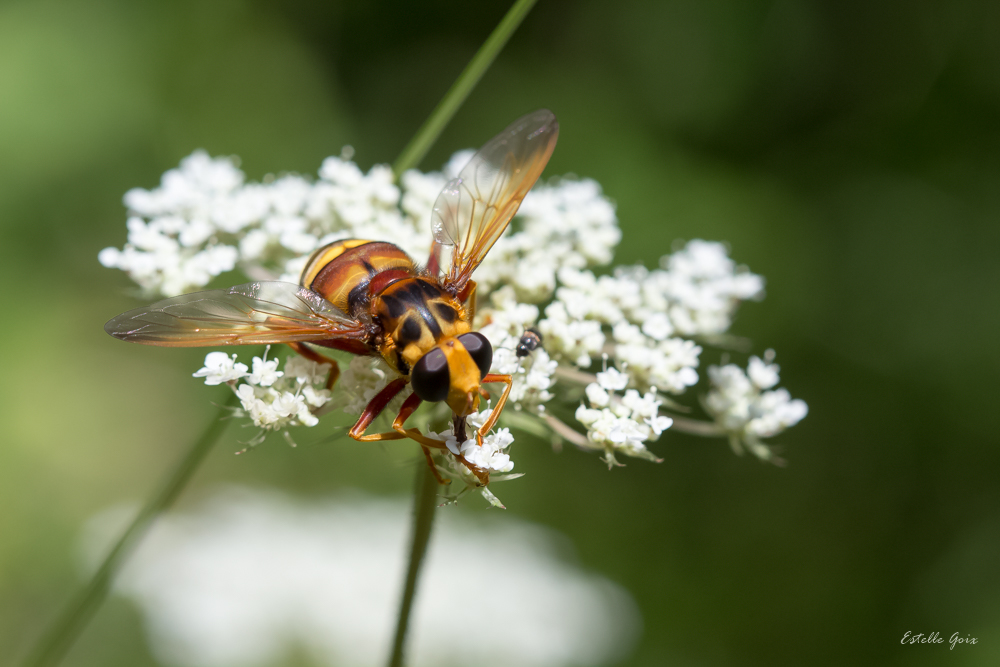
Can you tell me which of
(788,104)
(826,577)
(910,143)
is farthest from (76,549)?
(910,143)

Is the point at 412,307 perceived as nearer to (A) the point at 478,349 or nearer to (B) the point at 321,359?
(A) the point at 478,349

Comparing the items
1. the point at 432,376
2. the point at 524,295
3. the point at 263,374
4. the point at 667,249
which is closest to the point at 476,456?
the point at 432,376

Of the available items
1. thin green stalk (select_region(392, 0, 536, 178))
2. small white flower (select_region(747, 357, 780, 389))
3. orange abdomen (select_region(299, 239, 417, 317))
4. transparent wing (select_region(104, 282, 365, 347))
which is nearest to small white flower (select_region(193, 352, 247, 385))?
transparent wing (select_region(104, 282, 365, 347))

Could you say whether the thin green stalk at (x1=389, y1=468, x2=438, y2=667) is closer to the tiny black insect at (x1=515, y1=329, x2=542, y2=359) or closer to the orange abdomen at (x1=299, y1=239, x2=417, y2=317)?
the tiny black insect at (x1=515, y1=329, x2=542, y2=359)

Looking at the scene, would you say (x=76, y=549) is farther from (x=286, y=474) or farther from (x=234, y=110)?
(x=234, y=110)

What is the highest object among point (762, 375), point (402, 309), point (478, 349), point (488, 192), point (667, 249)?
point (667, 249)
